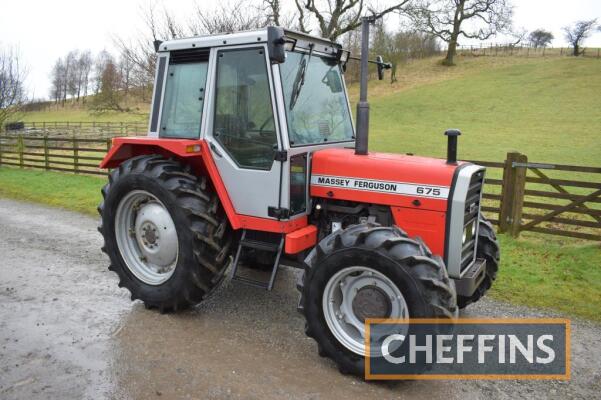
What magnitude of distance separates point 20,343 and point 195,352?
1.45m

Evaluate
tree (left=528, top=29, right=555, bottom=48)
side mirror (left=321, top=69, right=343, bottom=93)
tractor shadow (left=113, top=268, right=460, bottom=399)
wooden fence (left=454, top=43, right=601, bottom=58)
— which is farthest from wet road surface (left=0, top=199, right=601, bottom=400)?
tree (left=528, top=29, right=555, bottom=48)

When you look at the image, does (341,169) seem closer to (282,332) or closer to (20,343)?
(282,332)

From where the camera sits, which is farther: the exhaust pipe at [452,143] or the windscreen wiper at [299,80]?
the windscreen wiper at [299,80]

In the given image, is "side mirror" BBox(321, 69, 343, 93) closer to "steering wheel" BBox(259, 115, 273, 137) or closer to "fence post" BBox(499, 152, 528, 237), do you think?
"steering wheel" BBox(259, 115, 273, 137)

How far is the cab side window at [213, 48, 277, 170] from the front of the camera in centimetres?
394

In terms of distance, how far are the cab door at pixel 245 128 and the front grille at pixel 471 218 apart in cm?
155

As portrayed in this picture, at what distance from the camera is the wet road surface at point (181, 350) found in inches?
128

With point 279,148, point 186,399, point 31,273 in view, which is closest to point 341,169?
point 279,148

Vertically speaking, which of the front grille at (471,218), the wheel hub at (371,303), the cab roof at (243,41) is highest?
the cab roof at (243,41)

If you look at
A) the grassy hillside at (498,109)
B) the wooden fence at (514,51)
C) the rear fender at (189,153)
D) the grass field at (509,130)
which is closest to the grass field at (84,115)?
the grass field at (509,130)

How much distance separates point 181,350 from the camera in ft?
12.3

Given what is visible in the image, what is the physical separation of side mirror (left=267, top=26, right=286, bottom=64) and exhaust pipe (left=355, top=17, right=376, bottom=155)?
0.64 m

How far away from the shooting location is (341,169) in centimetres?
394

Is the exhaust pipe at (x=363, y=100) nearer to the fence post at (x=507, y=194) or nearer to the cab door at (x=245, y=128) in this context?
the cab door at (x=245, y=128)
